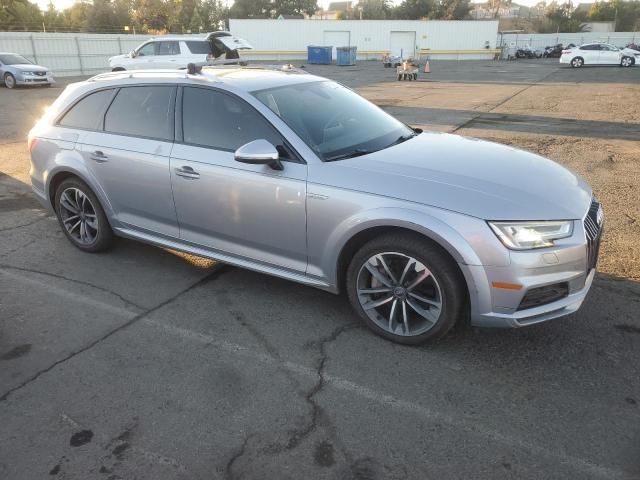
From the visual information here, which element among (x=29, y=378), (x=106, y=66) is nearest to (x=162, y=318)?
(x=29, y=378)

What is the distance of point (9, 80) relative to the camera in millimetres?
21703

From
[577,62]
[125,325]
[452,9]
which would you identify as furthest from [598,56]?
[125,325]

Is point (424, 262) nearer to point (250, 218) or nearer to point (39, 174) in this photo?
point (250, 218)

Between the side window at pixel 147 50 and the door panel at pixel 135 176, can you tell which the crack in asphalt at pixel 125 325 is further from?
the side window at pixel 147 50

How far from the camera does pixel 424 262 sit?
317 cm

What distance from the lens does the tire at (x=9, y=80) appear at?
2153 cm

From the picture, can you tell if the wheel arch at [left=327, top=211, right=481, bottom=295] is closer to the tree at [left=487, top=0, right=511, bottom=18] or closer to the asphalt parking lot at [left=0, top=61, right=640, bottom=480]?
the asphalt parking lot at [left=0, top=61, right=640, bottom=480]

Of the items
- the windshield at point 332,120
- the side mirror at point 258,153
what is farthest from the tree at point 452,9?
the side mirror at point 258,153

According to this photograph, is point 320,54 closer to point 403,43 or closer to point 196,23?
point 403,43

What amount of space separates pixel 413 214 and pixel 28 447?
241cm

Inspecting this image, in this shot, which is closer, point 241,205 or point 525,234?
point 525,234

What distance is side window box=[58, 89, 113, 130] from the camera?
468 cm

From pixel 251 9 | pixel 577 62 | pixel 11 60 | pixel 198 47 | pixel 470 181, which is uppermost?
pixel 251 9

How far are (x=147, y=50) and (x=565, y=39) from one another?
5582 cm
